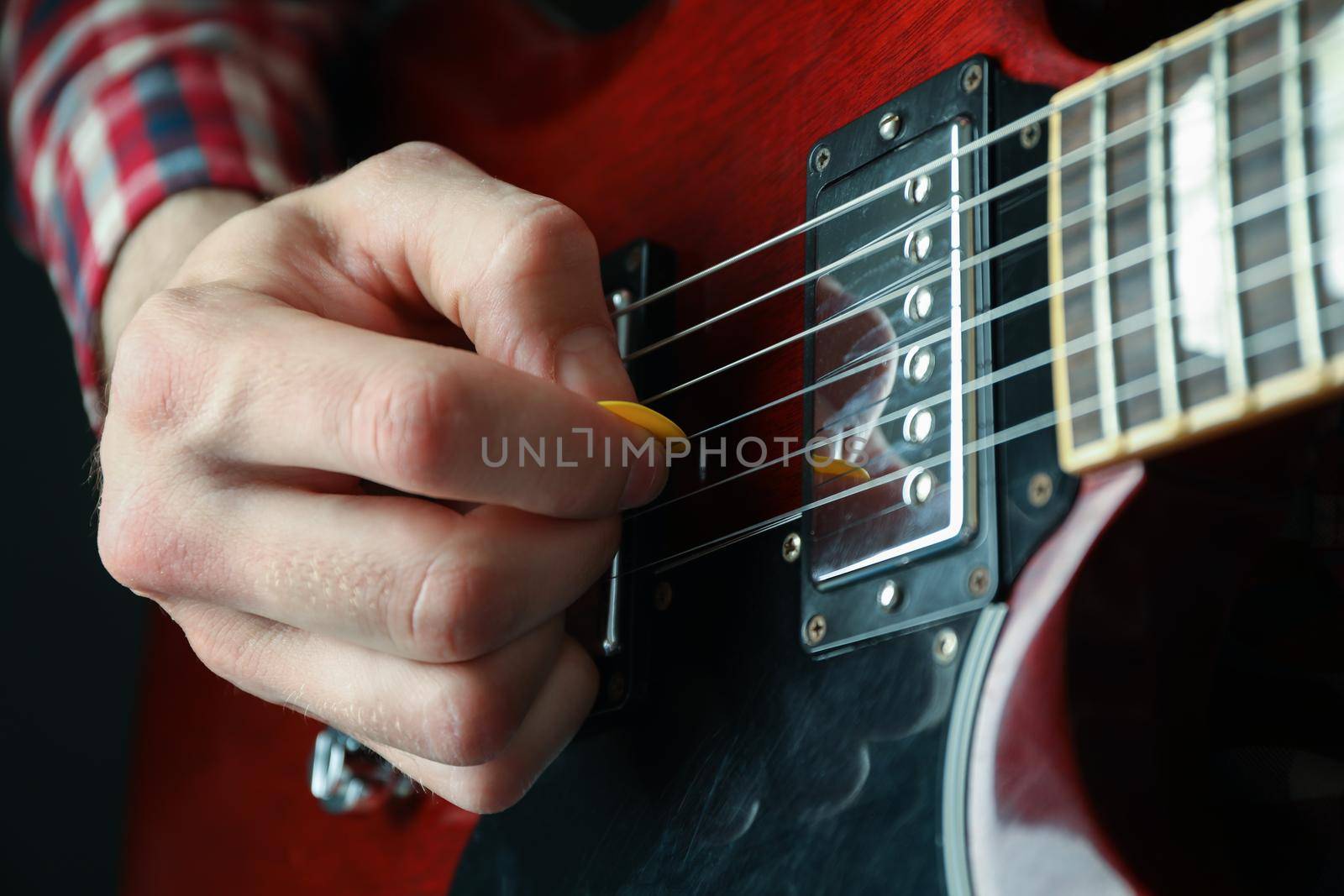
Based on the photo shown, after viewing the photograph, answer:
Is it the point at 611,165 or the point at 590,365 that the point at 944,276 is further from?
the point at 611,165

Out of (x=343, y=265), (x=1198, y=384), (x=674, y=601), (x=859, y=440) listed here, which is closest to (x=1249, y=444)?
(x=1198, y=384)

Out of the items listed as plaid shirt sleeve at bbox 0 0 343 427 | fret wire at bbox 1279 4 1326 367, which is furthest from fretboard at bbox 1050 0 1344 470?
plaid shirt sleeve at bbox 0 0 343 427

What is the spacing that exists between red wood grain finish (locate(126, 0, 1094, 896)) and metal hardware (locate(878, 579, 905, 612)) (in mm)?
74

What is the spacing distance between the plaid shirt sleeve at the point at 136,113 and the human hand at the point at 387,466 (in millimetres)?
348

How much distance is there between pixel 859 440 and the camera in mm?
460

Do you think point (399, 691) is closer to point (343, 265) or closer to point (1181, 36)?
point (343, 265)

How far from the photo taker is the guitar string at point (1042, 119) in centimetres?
33

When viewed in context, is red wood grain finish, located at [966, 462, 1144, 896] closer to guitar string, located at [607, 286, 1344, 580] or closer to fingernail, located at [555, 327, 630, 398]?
guitar string, located at [607, 286, 1344, 580]

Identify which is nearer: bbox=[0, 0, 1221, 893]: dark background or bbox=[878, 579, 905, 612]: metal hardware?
bbox=[878, 579, 905, 612]: metal hardware

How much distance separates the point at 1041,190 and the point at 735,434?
179 mm

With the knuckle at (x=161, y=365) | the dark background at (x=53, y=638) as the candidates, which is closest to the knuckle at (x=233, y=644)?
the knuckle at (x=161, y=365)

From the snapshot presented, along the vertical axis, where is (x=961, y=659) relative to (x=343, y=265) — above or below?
below

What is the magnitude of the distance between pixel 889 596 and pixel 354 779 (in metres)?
0.38

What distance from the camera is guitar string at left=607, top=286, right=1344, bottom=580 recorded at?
1.03 feet
